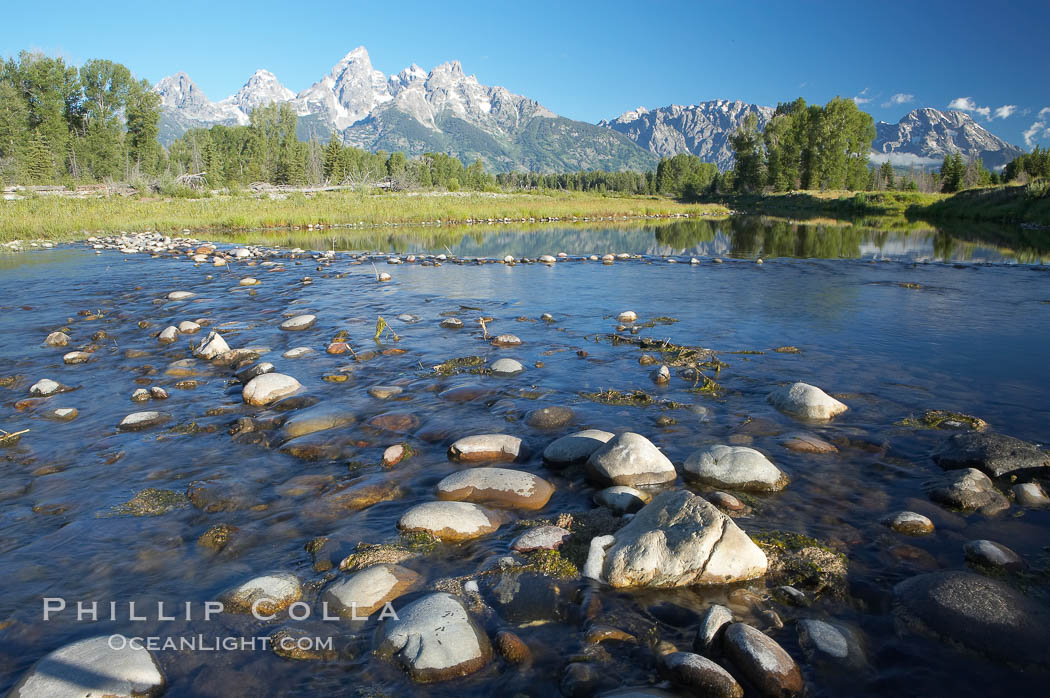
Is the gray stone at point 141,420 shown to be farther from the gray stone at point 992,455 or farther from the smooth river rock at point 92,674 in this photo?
the gray stone at point 992,455

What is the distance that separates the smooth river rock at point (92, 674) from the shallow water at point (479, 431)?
155mm

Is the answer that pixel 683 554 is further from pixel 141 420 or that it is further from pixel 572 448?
pixel 141 420

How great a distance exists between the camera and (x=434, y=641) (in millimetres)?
3150

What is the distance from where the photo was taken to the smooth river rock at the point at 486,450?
566cm

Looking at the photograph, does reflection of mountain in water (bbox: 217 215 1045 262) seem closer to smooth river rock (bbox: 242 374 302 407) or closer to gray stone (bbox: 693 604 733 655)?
smooth river rock (bbox: 242 374 302 407)

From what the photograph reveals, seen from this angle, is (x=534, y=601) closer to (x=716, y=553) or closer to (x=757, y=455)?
(x=716, y=553)

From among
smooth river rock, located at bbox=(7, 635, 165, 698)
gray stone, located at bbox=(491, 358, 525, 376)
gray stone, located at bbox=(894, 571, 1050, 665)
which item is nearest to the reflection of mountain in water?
gray stone, located at bbox=(491, 358, 525, 376)

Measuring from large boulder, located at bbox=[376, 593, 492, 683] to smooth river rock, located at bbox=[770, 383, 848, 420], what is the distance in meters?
4.97

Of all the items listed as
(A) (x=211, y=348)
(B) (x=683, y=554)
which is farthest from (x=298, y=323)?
(B) (x=683, y=554)

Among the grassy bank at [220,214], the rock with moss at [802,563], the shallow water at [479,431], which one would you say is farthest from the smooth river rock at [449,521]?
the grassy bank at [220,214]

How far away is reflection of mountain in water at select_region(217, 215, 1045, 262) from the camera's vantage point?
24.1 metres

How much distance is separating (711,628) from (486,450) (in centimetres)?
298

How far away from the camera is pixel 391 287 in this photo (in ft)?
52.1

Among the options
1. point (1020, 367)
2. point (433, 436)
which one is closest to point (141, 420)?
point (433, 436)
